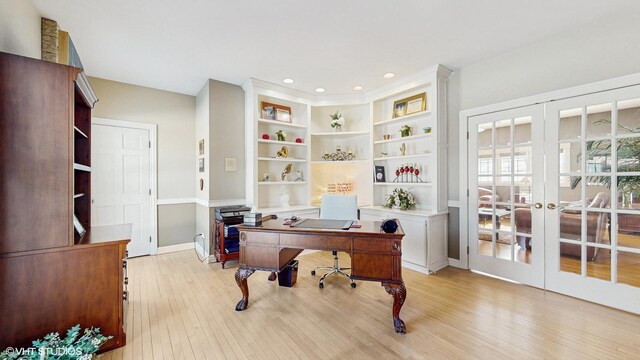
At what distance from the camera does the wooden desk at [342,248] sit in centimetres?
219

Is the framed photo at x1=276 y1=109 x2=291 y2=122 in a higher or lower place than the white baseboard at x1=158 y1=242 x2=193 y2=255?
higher

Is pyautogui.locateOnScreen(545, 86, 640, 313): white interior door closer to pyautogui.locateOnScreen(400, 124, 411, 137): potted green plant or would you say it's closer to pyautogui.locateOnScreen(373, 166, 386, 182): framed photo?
pyautogui.locateOnScreen(400, 124, 411, 137): potted green plant

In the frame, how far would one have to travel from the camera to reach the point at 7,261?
163cm

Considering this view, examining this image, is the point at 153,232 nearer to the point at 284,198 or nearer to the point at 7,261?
the point at 284,198

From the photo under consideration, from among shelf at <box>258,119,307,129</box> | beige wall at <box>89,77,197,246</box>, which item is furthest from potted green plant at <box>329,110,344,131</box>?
beige wall at <box>89,77,197,246</box>

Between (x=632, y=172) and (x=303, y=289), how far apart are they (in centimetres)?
335

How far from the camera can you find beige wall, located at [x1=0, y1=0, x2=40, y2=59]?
1825 millimetres

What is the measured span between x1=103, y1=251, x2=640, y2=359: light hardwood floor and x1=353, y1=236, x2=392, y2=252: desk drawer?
25.8 inches

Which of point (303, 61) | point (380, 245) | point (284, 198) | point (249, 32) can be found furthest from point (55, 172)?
point (284, 198)

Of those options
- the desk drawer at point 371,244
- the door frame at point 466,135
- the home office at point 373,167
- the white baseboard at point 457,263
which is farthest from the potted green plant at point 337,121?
the desk drawer at point 371,244

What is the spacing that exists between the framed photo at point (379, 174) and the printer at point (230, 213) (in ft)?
6.79

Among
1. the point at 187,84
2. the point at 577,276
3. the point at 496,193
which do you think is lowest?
the point at 577,276

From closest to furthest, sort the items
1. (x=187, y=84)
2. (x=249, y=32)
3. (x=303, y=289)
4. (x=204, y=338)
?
(x=204, y=338)
(x=249, y=32)
(x=303, y=289)
(x=187, y=84)

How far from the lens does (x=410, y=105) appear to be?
4.11 m
